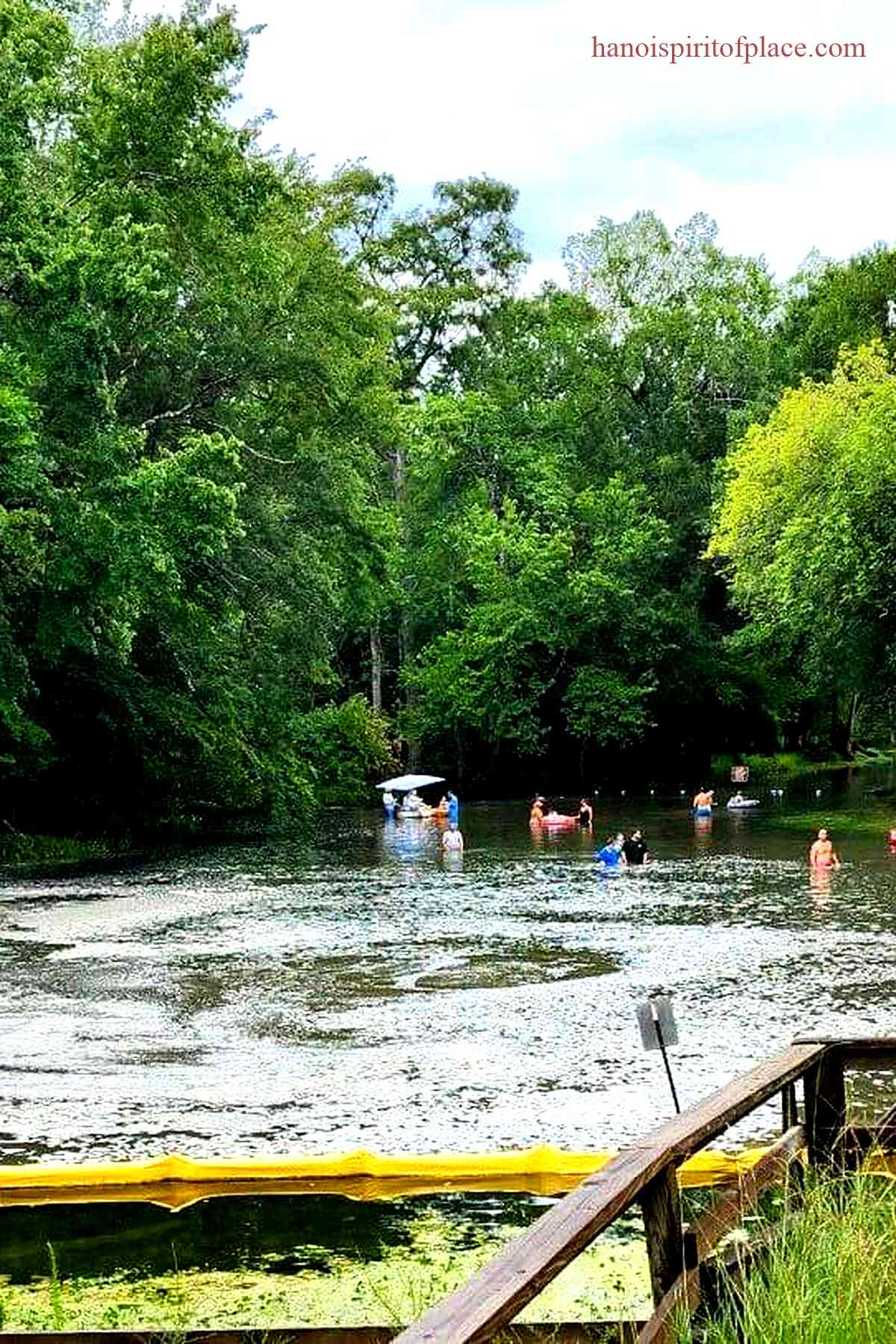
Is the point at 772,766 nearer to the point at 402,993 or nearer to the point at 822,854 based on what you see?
the point at 822,854

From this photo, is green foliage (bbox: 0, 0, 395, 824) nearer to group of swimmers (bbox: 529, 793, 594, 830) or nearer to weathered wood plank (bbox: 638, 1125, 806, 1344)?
group of swimmers (bbox: 529, 793, 594, 830)

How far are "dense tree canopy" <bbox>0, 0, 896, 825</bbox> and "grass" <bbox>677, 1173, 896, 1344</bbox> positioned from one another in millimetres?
27295

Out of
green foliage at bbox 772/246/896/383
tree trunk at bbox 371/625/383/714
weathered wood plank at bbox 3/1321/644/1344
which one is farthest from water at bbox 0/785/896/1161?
green foliage at bbox 772/246/896/383

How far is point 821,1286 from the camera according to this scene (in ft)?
16.1

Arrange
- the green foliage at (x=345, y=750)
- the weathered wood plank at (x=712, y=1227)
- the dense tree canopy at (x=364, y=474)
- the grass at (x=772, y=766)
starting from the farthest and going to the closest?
1. the grass at (x=772, y=766)
2. the green foliage at (x=345, y=750)
3. the dense tree canopy at (x=364, y=474)
4. the weathered wood plank at (x=712, y=1227)

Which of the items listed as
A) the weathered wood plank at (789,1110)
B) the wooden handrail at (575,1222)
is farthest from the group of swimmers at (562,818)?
the wooden handrail at (575,1222)

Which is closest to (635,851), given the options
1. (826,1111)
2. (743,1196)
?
(826,1111)

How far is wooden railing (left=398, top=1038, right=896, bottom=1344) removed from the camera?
3.65m

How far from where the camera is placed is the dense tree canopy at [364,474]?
34.4m

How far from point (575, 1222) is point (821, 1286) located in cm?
113

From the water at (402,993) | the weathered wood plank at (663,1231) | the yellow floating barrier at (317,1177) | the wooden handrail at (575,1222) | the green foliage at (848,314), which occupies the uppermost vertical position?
the green foliage at (848,314)

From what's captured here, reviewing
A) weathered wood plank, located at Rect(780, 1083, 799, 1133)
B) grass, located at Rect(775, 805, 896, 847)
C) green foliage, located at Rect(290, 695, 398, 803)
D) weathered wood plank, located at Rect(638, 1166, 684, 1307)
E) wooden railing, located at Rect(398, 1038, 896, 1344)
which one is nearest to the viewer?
Result: wooden railing, located at Rect(398, 1038, 896, 1344)

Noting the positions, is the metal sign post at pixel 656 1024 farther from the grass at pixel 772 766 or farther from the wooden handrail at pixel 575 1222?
the grass at pixel 772 766

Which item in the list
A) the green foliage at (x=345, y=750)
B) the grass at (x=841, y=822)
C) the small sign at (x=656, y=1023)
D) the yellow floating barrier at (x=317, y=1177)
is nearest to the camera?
the small sign at (x=656, y=1023)
